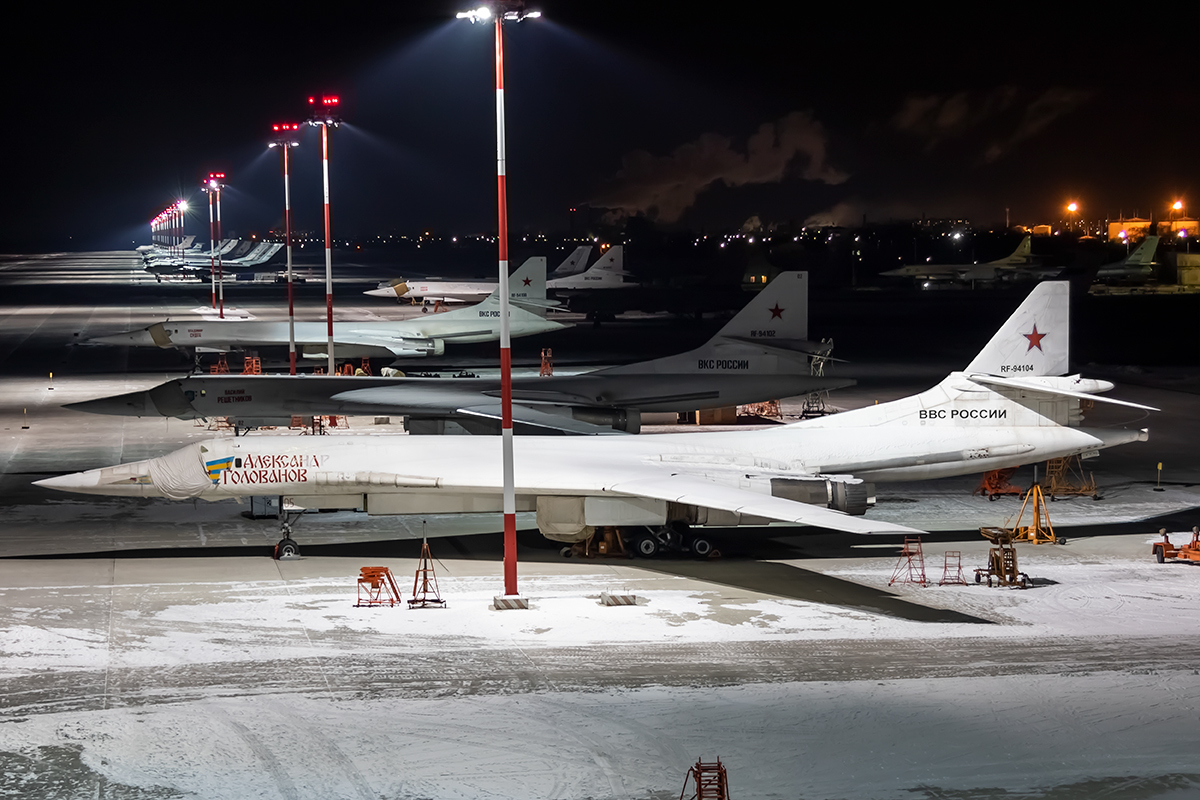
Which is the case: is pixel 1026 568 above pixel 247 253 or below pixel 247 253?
below

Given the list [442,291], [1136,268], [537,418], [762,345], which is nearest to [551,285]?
[442,291]

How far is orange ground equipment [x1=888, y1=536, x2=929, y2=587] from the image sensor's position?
22.1 meters

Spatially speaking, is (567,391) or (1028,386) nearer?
(1028,386)

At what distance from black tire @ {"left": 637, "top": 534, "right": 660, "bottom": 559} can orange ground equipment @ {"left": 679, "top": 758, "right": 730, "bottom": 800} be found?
1022 centimetres

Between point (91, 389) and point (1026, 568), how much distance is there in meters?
39.8

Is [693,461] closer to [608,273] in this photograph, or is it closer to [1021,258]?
[608,273]

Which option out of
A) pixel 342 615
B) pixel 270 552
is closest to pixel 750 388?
pixel 270 552

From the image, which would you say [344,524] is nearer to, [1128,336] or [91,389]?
[91,389]

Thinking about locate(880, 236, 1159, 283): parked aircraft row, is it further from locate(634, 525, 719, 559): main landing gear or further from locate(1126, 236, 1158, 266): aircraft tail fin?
locate(634, 525, 719, 559): main landing gear

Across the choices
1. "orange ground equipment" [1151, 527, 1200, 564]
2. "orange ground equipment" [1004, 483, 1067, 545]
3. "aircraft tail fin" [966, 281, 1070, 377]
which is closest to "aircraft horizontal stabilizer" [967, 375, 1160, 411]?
"aircraft tail fin" [966, 281, 1070, 377]

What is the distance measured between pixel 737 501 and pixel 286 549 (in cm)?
872

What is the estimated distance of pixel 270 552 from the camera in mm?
24234

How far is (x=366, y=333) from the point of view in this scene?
54562mm

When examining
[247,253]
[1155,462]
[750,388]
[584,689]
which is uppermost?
[247,253]
